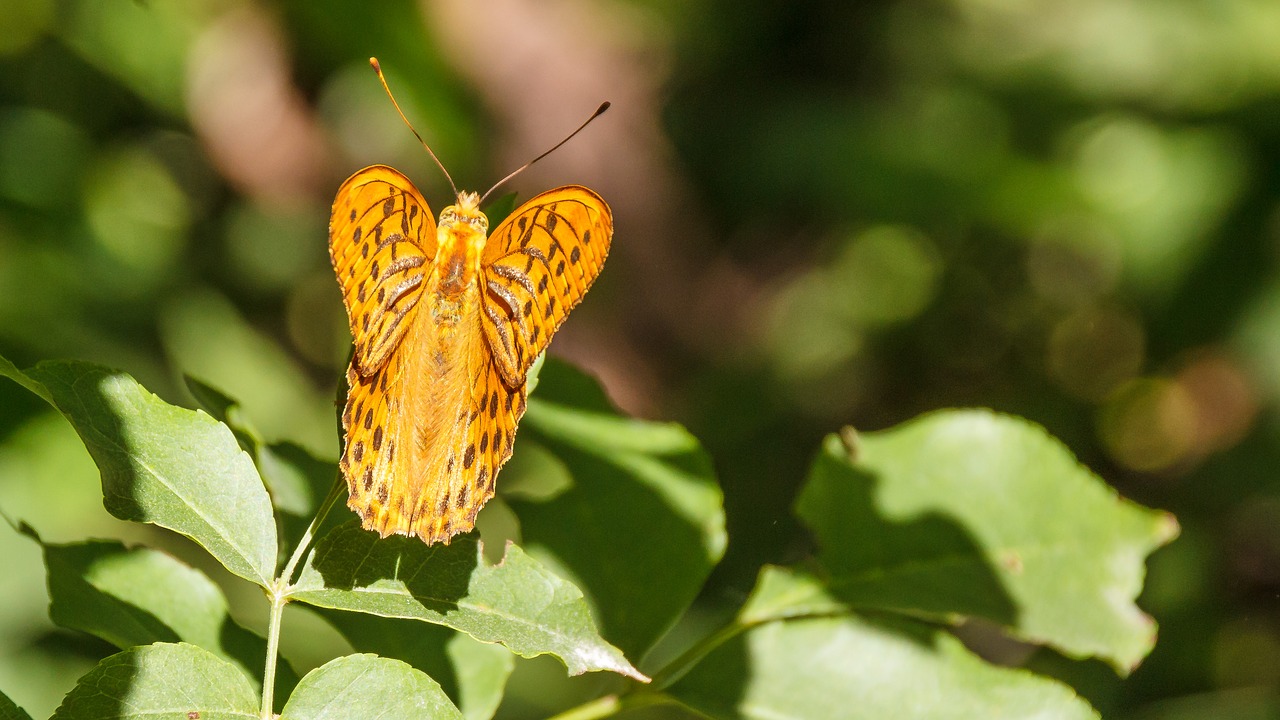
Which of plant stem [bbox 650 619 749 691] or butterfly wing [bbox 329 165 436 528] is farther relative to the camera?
plant stem [bbox 650 619 749 691]

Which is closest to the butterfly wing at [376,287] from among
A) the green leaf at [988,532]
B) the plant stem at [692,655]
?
the plant stem at [692,655]

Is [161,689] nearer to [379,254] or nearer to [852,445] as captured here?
[379,254]

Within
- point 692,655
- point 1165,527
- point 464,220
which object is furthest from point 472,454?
point 1165,527

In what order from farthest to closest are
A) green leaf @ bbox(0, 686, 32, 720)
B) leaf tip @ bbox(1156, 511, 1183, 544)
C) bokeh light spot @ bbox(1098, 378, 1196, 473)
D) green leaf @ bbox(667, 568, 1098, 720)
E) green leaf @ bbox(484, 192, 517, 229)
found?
bokeh light spot @ bbox(1098, 378, 1196, 473) < leaf tip @ bbox(1156, 511, 1183, 544) < green leaf @ bbox(667, 568, 1098, 720) < green leaf @ bbox(484, 192, 517, 229) < green leaf @ bbox(0, 686, 32, 720)

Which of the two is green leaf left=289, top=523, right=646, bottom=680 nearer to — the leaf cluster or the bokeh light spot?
the leaf cluster

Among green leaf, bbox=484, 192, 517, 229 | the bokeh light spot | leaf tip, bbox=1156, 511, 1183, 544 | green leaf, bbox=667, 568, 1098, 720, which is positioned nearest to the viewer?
green leaf, bbox=484, 192, 517, 229

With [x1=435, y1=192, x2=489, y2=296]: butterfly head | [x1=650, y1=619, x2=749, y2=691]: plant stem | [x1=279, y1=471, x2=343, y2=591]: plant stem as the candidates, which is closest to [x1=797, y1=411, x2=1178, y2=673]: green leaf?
[x1=650, y1=619, x2=749, y2=691]: plant stem
